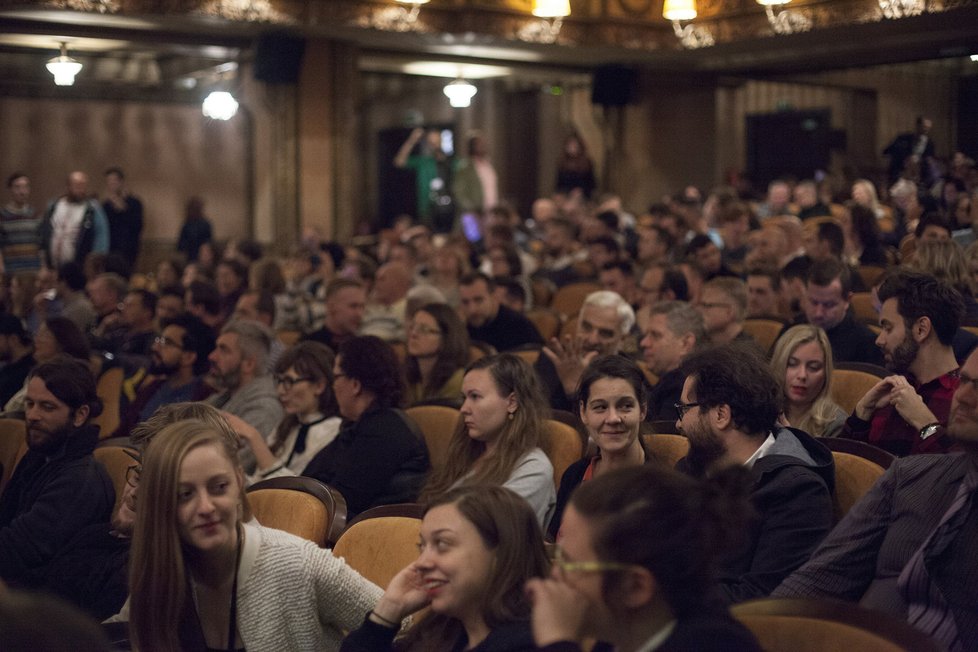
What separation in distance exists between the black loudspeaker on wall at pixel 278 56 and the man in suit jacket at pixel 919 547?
29.6ft

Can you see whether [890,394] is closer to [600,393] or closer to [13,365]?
[600,393]

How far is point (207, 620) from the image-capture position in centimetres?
248

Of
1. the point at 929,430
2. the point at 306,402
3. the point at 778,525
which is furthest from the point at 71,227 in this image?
the point at 778,525

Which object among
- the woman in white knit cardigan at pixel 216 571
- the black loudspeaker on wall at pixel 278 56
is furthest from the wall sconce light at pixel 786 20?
the woman in white knit cardigan at pixel 216 571

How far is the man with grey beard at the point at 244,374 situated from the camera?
486cm

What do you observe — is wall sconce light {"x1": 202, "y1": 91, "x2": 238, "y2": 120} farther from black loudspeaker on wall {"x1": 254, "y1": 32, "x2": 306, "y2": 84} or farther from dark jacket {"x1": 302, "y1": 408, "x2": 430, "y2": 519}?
dark jacket {"x1": 302, "y1": 408, "x2": 430, "y2": 519}

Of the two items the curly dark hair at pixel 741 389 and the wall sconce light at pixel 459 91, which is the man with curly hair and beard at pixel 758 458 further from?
the wall sconce light at pixel 459 91

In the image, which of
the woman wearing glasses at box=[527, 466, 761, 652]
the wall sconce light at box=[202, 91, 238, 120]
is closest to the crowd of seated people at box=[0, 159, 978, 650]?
the woman wearing glasses at box=[527, 466, 761, 652]

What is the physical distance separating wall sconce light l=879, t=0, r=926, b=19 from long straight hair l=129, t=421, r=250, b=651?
820cm

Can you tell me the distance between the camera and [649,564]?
5.25 ft

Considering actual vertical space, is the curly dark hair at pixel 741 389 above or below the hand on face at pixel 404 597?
above

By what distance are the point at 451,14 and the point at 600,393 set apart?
26.0 ft

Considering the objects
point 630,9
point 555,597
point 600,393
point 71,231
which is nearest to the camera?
point 555,597

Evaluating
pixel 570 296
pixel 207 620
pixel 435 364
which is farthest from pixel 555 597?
pixel 570 296
